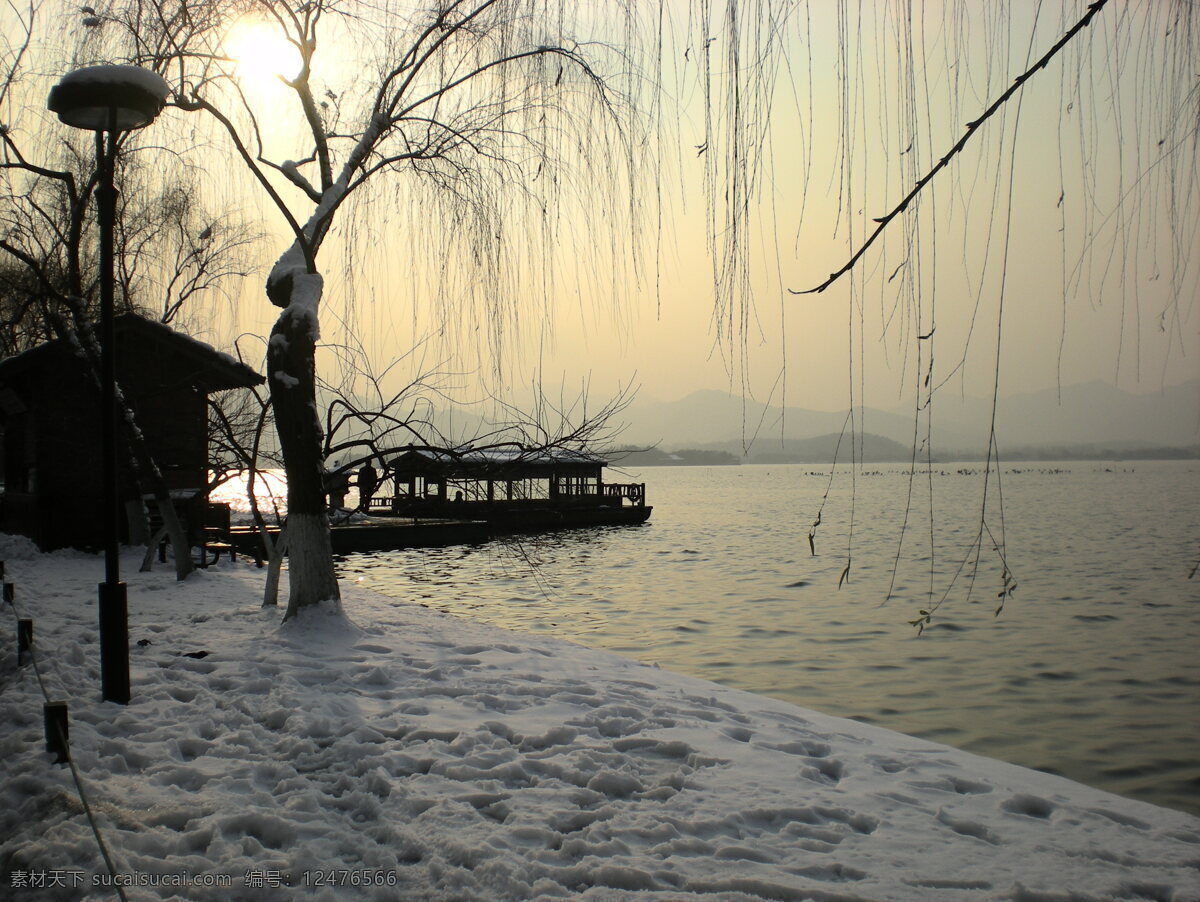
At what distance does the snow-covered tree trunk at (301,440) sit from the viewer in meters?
8.62

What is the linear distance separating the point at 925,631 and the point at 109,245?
51.1 feet

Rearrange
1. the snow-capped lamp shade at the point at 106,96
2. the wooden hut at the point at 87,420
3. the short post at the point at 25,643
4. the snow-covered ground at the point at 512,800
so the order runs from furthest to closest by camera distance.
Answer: the wooden hut at the point at 87,420 → the short post at the point at 25,643 → the snow-capped lamp shade at the point at 106,96 → the snow-covered ground at the point at 512,800

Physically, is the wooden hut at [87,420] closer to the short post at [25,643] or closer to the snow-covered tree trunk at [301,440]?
the snow-covered tree trunk at [301,440]

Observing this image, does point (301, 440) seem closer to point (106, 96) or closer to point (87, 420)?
point (106, 96)

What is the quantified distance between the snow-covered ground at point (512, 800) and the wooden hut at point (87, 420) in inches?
468

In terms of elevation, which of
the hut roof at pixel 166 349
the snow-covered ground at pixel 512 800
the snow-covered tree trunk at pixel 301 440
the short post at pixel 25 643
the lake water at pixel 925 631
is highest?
the hut roof at pixel 166 349

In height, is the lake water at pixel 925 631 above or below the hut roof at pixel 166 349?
below

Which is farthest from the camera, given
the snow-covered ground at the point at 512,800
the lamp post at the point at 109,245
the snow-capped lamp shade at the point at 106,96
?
the snow-capped lamp shade at the point at 106,96

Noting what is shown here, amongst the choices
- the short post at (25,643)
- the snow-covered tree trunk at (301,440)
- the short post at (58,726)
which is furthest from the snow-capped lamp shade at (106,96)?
the short post at (58,726)

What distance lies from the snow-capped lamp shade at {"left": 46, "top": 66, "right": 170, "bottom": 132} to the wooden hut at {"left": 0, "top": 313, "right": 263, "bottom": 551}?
10.8 m

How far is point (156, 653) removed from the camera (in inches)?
289

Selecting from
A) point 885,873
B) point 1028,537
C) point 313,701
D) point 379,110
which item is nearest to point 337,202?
point 379,110

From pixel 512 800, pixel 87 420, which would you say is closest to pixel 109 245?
pixel 512 800

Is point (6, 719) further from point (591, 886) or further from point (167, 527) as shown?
point (167, 527)
